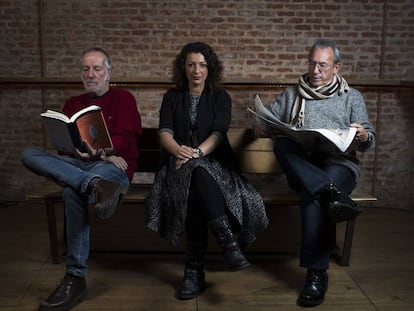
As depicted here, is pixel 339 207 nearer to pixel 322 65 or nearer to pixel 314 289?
pixel 314 289

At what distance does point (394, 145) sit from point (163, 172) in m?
2.72

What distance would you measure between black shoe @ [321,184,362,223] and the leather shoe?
1.15 metres

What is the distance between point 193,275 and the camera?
2.96 m

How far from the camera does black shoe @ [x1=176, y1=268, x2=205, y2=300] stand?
2.88 m

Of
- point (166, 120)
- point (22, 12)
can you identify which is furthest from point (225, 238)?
point (22, 12)

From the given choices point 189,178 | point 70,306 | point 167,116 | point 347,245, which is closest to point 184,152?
point 189,178

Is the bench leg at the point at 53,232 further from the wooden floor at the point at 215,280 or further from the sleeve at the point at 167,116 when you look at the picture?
the sleeve at the point at 167,116

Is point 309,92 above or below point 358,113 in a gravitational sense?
above

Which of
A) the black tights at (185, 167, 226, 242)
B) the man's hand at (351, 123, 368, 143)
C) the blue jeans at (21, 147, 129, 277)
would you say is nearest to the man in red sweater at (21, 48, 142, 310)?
the blue jeans at (21, 147, 129, 277)

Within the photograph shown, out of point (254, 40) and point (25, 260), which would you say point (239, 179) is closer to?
point (25, 260)

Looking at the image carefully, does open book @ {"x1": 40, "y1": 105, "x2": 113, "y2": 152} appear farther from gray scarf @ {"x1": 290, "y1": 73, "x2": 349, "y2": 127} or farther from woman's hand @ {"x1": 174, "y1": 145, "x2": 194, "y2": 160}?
gray scarf @ {"x1": 290, "y1": 73, "x2": 349, "y2": 127}

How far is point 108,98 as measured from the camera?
3.31 meters

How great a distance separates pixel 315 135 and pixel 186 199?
31.2 inches

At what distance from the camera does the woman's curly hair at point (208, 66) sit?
10.8 ft
